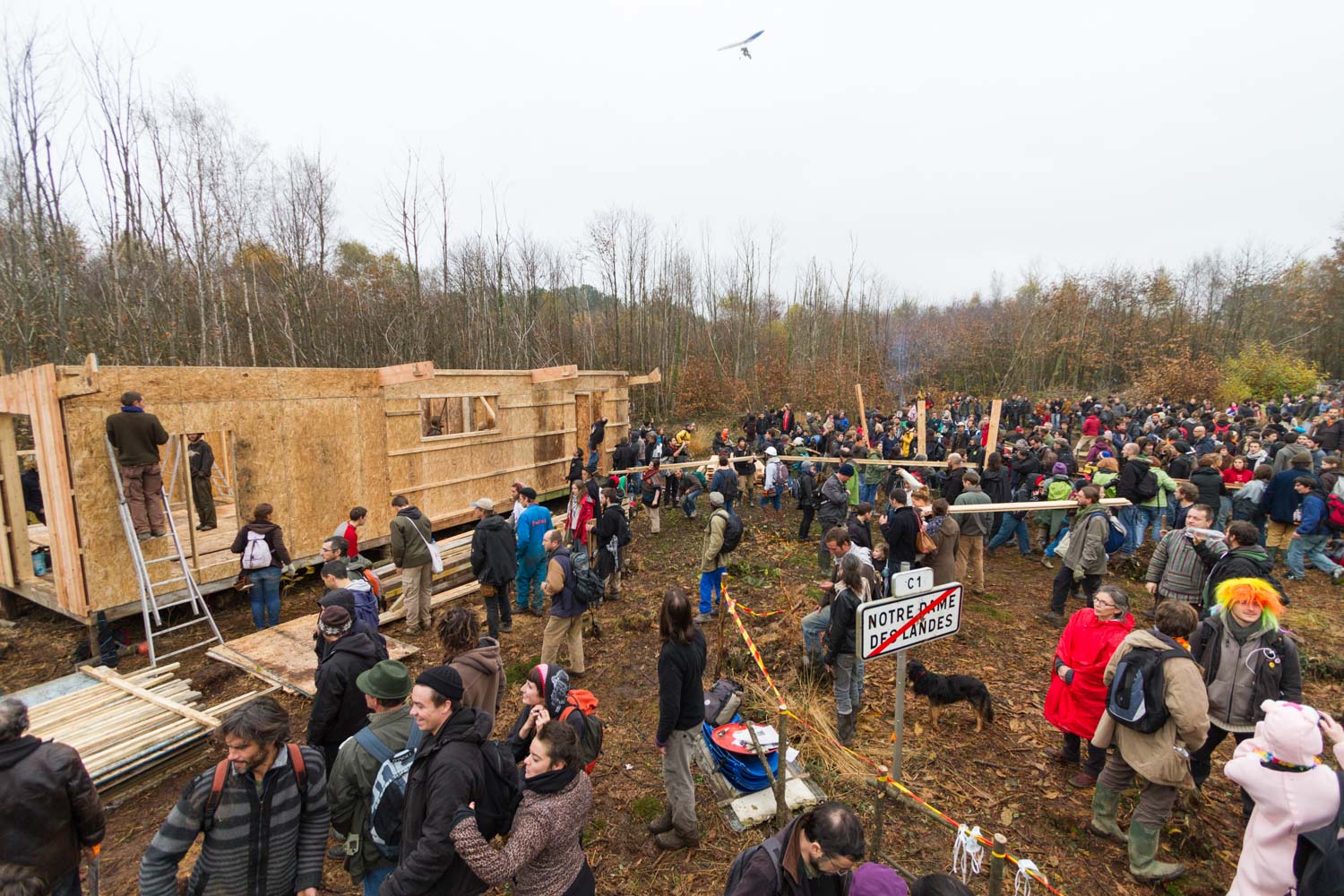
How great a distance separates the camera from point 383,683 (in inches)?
127

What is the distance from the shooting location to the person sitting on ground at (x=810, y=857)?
2271 millimetres

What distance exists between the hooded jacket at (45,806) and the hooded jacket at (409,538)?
4624mm

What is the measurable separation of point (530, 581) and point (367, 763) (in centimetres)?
578

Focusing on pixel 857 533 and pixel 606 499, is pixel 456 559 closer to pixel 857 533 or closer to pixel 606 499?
pixel 606 499

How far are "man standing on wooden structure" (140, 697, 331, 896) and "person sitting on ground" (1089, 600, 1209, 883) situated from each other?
17.0ft

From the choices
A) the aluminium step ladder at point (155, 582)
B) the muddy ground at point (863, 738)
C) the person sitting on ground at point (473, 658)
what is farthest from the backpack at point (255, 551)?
the person sitting on ground at point (473, 658)

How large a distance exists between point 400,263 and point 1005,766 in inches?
1348

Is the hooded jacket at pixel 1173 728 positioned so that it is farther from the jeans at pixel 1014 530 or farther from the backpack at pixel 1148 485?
the jeans at pixel 1014 530

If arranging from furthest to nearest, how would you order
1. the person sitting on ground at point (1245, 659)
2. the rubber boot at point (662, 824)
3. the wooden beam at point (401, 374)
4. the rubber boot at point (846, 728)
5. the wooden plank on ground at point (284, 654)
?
the wooden beam at point (401, 374) < the wooden plank on ground at point (284, 654) < the rubber boot at point (846, 728) < the rubber boot at point (662, 824) < the person sitting on ground at point (1245, 659)

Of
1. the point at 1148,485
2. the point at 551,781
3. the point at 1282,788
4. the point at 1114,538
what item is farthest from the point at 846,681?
the point at 1148,485

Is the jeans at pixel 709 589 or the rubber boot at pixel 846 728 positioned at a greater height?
the jeans at pixel 709 589

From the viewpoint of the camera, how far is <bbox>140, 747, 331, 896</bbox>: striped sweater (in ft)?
8.87

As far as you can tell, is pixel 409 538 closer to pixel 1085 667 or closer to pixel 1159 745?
pixel 1085 667

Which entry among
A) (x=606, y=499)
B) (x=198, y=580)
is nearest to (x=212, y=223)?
(x=198, y=580)
